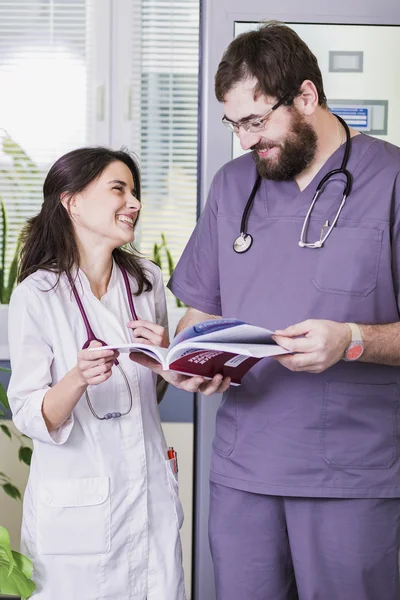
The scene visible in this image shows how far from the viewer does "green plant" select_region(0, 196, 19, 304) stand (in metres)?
2.69

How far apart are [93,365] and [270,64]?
70 centimetres

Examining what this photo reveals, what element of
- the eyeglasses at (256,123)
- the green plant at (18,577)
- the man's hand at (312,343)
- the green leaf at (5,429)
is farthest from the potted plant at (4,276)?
the man's hand at (312,343)

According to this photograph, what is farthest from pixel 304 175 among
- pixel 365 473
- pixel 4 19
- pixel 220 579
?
pixel 4 19

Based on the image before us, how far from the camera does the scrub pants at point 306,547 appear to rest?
1.53 meters

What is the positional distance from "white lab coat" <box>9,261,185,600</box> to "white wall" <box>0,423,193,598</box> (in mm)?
894

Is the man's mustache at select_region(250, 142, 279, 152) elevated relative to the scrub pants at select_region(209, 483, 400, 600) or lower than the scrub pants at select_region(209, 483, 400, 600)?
elevated

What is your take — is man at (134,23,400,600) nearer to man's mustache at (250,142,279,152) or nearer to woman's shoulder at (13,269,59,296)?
man's mustache at (250,142,279,152)

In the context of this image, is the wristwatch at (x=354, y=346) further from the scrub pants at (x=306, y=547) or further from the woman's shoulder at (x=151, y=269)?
the woman's shoulder at (x=151, y=269)

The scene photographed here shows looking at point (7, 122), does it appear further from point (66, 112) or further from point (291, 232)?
point (291, 232)

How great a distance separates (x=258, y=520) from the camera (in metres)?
1.60

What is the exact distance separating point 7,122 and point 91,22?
44 centimetres

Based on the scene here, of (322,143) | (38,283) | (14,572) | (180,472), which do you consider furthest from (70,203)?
(180,472)

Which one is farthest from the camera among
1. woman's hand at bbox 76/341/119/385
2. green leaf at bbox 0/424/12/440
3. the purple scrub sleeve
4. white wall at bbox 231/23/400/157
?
green leaf at bbox 0/424/12/440

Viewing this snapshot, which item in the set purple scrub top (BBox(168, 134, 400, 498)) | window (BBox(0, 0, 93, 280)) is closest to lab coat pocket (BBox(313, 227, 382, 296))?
purple scrub top (BBox(168, 134, 400, 498))
